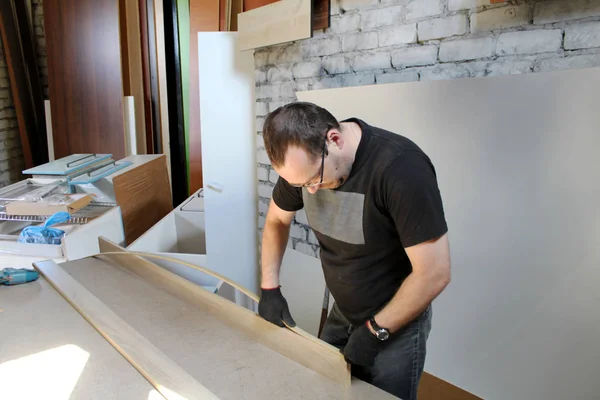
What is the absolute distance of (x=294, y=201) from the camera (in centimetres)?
120

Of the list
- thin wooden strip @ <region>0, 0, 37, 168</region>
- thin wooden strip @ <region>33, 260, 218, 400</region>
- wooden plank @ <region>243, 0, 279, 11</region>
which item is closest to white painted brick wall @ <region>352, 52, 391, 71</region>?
wooden plank @ <region>243, 0, 279, 11</region>

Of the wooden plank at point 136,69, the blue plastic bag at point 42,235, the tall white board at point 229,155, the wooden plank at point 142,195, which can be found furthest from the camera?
the wooden plank at point 136,69

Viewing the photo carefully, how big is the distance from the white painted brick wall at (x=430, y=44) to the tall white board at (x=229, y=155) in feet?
0.80

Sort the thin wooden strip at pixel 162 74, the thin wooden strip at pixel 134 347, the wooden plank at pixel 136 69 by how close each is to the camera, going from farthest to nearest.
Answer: the thin wooden strip at pixel 162 74, the wooden plank at pixel 136 69, the thin wooden strip at pixel 134 347

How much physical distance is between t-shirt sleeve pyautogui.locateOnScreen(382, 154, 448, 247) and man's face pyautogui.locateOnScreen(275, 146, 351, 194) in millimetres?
118

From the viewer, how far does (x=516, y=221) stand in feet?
3.94

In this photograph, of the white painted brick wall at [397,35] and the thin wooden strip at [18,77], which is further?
the thin wooden strip at [18,77]

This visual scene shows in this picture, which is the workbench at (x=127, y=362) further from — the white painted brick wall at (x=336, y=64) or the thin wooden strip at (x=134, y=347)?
the white painted brick wall at (x=336, y=64)

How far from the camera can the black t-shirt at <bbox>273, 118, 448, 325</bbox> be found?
866mm

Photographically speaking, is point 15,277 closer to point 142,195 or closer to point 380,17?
point 142,195

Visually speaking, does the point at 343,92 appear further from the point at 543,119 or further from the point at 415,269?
the point at 415,269

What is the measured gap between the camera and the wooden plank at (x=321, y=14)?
5.27 ft

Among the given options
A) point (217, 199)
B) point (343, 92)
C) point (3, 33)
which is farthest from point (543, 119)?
point (3, 33)

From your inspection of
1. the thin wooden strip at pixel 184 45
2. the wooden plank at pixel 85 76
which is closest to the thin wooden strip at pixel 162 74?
the thin wooden strip at pixel 184 45
